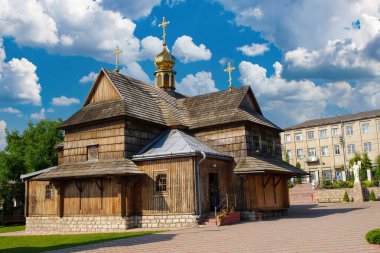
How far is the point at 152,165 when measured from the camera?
21.3 m

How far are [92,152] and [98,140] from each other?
847 mm

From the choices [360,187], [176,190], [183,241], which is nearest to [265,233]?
[183,241]

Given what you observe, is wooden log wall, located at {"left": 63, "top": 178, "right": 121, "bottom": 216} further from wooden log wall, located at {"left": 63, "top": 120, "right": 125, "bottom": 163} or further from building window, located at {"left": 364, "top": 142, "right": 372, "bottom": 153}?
building window, located at {"left": 364, "top": 142, "right": 372, "bottom": 153}

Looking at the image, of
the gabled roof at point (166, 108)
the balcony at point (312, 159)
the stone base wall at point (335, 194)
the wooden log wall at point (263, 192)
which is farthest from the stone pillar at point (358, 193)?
the balcony at point (312, 159)

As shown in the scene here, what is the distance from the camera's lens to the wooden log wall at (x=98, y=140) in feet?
72.7

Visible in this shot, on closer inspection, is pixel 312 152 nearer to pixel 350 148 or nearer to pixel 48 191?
pixel 350 148

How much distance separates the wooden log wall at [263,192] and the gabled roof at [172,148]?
2021mm

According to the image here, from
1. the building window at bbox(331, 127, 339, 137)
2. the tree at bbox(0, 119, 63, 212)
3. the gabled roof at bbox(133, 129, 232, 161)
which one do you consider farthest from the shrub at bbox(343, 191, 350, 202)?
the tree at bbox(0, 119, 63, 212)

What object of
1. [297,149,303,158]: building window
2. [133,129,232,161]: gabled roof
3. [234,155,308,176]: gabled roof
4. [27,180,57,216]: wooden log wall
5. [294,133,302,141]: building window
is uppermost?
[294,133,302,141]: building window

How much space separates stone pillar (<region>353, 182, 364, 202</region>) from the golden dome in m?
20.5

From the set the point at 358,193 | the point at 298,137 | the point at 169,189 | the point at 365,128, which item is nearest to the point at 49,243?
the point at 169,189

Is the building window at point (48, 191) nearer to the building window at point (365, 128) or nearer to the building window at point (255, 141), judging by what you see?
the building window at point (255, 141)

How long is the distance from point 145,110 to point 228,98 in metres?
5.79

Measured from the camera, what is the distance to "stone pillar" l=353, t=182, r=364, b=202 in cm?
3734
